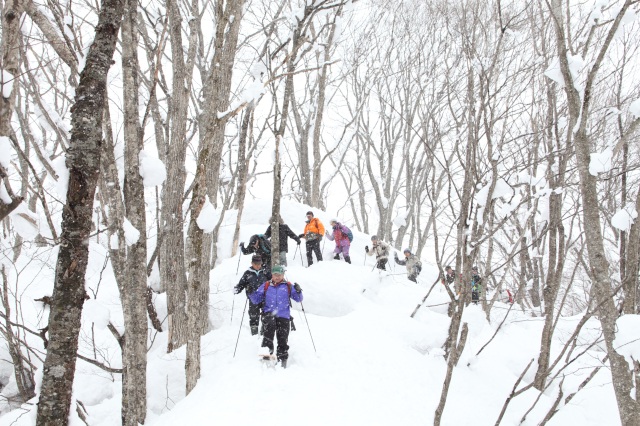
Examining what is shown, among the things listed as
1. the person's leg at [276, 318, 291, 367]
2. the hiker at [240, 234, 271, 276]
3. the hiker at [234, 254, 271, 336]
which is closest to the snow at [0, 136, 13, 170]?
the person's leg at [276, 318, 291, 367]

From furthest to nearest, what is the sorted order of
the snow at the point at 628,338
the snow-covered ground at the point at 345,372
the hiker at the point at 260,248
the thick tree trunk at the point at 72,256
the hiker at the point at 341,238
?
1. the hiker at the point at 341,238
2. the hiker at the point at 260,248
3. the snow-covered ground at the point at 345,372
4. the snow at the point at 628,338
5. the thick tree trunk at the point at 72,256

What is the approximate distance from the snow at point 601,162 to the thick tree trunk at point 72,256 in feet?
13.2

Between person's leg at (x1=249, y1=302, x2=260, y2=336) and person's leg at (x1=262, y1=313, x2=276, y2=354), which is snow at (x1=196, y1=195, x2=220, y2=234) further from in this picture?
person's leg at (x1=249, y1=302, x2=260, y2=336)

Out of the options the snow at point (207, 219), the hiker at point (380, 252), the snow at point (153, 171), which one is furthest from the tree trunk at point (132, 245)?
the hiker at point (380, 252)

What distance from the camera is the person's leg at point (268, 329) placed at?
20.4 ft

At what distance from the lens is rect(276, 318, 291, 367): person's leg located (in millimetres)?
6152

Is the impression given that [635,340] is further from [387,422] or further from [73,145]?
[73,145]

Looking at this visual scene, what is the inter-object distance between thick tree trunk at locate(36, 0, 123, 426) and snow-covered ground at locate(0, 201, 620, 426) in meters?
1.42

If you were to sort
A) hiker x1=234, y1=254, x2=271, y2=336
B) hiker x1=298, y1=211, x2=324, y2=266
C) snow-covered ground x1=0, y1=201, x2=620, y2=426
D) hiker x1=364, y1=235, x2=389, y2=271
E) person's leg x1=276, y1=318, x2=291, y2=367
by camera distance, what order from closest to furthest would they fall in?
1. snow-covered ground x1=0, y1=201, x2=620, y2=426
2. person's leg x1=276, y1=318, x2=291, y2=367
3. hiker x1=234, y1=254, x2=271, y2=336
4. hiker x1=298, y1=211, x2=324, y2=266
5. hiker x1=364, y1=235, x2=389, y2=271

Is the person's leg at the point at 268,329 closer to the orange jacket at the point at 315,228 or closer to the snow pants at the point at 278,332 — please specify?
the snow pants at the point at 278,332

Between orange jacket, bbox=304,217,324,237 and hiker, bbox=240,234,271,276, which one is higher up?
orange jacket, bbox=304,217,324,237

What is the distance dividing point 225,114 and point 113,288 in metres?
7.82

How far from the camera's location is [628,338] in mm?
3283

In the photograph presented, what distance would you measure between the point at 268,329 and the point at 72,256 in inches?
166
